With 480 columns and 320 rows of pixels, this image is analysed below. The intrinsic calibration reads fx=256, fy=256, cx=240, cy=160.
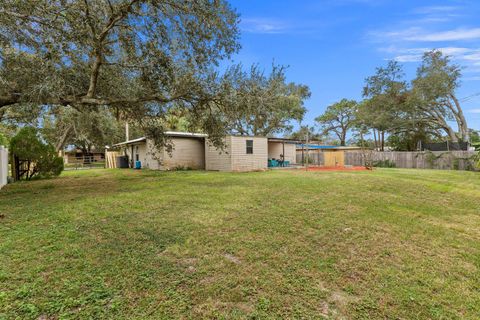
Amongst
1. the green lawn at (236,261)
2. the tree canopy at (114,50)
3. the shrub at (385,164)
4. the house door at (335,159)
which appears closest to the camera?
the green lawn at (236,261)

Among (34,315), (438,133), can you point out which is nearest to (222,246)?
(34,315)

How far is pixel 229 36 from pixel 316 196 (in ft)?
18.2

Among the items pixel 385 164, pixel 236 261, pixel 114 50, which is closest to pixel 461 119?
pixel 385 164

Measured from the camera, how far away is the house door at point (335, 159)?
20.0 m

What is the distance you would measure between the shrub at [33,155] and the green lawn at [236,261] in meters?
6.16

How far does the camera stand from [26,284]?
2.47 meters

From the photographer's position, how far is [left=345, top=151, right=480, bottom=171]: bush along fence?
16.6 meters

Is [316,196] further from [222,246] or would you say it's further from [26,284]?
[26,284]

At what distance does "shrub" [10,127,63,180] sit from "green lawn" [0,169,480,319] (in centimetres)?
616

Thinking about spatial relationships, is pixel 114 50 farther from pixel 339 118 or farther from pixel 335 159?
pixel 339 118

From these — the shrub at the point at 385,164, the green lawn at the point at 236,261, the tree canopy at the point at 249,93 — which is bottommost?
the green lawn at the point at 236,261

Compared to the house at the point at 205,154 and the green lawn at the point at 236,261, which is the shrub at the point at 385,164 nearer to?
the house at the point at 205,154

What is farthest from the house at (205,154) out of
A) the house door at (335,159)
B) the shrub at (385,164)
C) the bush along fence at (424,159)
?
the shrub at (385,164)

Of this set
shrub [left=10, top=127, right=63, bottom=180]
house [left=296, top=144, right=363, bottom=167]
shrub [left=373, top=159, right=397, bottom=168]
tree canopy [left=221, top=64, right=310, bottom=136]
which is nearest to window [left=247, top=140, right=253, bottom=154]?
house [left=296, top=144, right=363, bottom=167]
